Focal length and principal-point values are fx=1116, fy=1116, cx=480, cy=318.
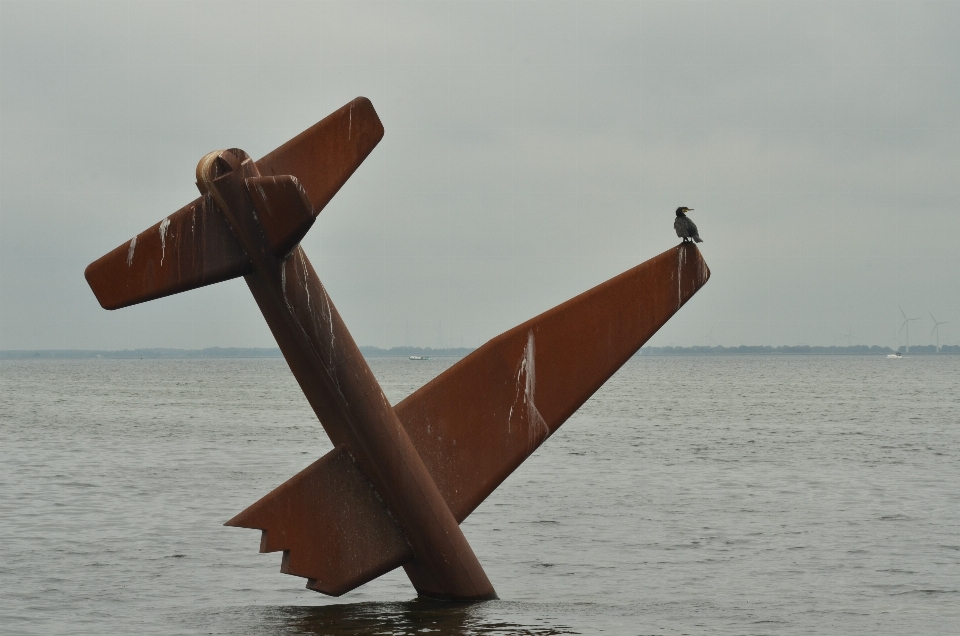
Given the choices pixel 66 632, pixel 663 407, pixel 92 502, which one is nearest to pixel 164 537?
pixel 92 502

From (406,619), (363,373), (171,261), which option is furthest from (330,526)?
(171,261)

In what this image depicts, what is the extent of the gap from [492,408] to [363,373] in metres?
1.01

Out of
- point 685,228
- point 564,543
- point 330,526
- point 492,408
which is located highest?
point 685,228

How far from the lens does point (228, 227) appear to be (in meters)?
6.86

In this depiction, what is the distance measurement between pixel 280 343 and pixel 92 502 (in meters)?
11.7

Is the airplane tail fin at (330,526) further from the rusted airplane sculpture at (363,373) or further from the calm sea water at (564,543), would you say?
the calm sea water at (564,543)

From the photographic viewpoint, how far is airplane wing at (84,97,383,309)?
21.1 ft

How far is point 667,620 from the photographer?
9.66 metres

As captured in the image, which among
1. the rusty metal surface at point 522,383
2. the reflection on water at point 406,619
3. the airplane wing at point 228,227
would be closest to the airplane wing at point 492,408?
the rusty metal surface at point 522,383

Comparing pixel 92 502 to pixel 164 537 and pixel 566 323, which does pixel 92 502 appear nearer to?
pixel 164 537

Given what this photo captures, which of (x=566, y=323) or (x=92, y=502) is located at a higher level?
(x=566, y=323)

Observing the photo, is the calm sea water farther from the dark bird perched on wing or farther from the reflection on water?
the dark bird perched on wing

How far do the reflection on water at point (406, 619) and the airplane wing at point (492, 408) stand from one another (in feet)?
2.63

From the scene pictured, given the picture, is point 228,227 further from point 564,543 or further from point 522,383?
point 564,543
